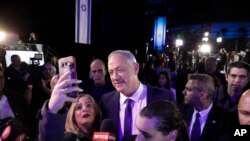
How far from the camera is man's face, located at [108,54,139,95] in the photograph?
311 centimetres

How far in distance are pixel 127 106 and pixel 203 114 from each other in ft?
2.95

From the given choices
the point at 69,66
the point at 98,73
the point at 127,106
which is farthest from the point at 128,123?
the point at 98,73

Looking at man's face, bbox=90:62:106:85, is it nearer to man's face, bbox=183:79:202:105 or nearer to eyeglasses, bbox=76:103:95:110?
man's face, bbox=183:79:202:105

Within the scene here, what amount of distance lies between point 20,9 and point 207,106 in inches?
514

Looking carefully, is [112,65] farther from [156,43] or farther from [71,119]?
[156,43]

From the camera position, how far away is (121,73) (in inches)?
122

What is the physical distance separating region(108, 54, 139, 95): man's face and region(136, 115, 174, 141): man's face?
0.92 meters

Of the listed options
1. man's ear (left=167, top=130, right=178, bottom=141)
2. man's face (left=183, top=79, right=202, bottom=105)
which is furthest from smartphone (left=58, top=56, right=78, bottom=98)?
man's face (left=183, top=79, right=202, bottom=105)

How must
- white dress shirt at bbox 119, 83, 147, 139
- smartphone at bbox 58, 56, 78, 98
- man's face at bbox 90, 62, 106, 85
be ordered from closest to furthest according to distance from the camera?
smartphone at bbox 58, 56, 78, 98 → white dress shirt at bbox 119, 83, 147, 139 → man's face at bbox 90, 62, 106, 85

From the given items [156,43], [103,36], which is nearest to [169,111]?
[103,36]

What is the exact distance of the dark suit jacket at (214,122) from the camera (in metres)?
3.28

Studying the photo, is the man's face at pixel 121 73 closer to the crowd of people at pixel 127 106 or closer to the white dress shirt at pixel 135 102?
the crowd of people at pixel 127 106

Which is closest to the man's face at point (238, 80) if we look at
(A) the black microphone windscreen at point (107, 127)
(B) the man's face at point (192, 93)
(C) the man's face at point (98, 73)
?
(B) the man's face at point (192, 93)

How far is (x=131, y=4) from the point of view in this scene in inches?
413
